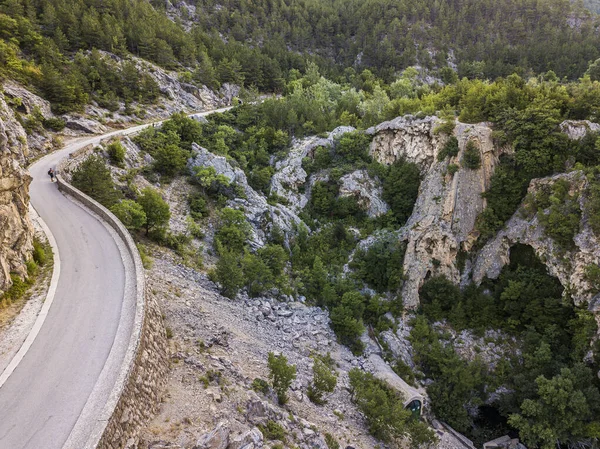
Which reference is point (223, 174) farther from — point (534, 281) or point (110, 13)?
point (110, 13)

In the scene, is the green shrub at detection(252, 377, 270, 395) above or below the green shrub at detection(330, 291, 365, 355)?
above

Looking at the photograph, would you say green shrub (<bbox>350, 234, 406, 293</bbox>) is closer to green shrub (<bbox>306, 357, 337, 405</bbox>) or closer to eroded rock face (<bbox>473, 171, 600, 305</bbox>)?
eroded rock face (<bbox>473, 171, 600, 305</bbox>)

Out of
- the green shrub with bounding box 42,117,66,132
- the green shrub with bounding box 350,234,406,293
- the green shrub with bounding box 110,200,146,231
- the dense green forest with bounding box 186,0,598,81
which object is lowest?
the green shrub with bounding box 350,234,406,293

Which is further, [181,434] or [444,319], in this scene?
[444,319]

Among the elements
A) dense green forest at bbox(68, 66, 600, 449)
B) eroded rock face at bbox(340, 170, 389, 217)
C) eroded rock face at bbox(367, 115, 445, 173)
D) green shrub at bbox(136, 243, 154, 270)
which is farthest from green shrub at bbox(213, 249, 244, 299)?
eroded rock face at bbox(367, 115, 445, 173)

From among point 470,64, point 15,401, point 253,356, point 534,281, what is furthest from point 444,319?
point 470,64
